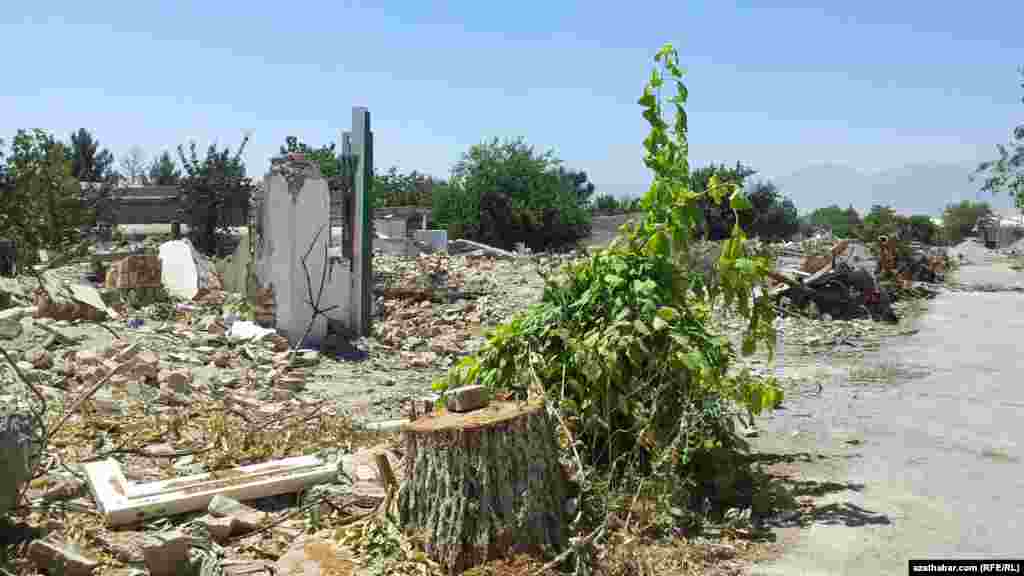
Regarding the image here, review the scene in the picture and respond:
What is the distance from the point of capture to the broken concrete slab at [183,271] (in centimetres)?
1184

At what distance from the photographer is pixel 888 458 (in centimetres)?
532

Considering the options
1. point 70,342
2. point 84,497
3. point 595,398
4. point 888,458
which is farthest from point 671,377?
point 70,342

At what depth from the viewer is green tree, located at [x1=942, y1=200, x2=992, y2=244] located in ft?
200

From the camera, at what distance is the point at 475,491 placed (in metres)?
3.42

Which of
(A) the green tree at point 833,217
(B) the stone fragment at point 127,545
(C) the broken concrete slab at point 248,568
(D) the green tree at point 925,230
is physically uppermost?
(A) the green tree at point 833,217

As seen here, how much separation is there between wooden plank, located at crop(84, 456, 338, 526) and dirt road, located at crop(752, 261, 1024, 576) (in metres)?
2.21

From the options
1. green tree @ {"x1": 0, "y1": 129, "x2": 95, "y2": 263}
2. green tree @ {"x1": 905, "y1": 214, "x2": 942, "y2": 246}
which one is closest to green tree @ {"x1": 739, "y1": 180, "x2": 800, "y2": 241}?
green tree @ {"x1": 905, "y1": 214, "x2": 942, "y2": 246}

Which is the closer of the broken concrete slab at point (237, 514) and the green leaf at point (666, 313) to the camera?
the broken concrete slab at point (237, 514)

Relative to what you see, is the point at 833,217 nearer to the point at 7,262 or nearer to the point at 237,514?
the point at 7,262

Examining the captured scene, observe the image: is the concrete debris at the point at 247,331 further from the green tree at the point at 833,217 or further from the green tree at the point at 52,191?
the green tree at the point at 833,217

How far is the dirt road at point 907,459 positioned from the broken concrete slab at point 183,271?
323 inches

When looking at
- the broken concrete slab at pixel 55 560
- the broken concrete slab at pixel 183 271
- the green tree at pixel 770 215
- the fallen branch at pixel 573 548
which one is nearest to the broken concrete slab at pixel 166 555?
the broken concrete slab at pixel 55 560

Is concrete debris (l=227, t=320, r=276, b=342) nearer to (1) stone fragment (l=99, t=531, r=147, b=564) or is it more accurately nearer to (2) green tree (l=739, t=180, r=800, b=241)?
(1) stone fragment (l=99, t=531, r=147, b=564)

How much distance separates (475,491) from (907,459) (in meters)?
3.14
